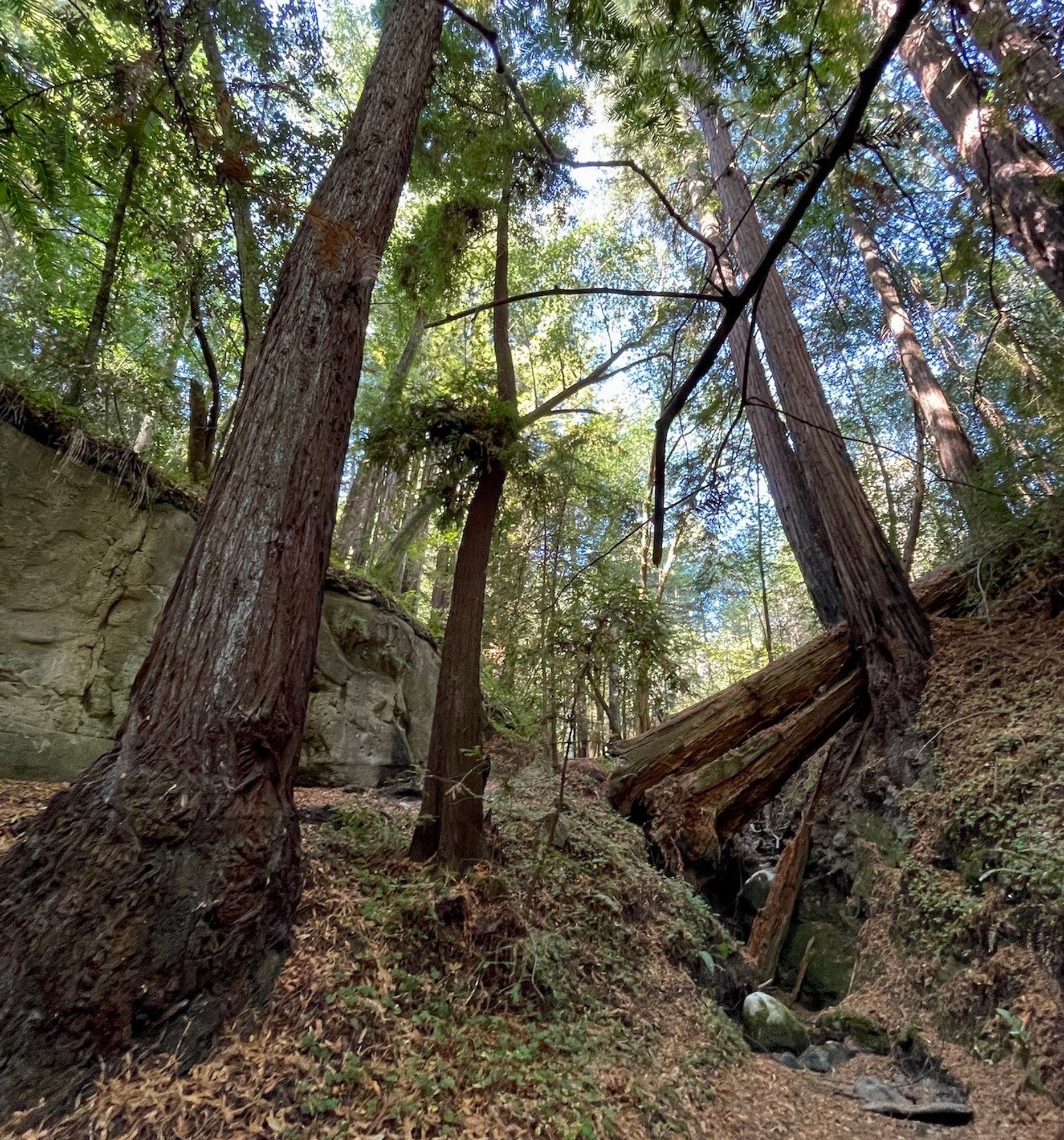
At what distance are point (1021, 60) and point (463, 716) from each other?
12.7 ft

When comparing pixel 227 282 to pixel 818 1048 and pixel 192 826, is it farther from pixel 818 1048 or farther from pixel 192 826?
pixel 818 1048

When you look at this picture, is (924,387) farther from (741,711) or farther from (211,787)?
(211,787)

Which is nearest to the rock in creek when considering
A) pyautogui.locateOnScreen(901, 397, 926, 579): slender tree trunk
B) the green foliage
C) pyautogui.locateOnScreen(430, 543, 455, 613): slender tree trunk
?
the green foliage

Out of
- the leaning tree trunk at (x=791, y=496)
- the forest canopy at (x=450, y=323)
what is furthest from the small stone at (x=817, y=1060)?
the leaning tree trunk at (x=791, y=496)

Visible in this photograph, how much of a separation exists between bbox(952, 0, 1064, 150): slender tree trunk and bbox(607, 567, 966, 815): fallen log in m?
3.38

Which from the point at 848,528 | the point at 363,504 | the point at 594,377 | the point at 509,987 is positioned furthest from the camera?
the point at 363,504

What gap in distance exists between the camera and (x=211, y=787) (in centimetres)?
191

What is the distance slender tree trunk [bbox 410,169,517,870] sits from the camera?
300 centimetres

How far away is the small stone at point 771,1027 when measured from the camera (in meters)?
3.13

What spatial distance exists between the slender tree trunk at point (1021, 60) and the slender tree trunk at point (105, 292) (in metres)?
4.97

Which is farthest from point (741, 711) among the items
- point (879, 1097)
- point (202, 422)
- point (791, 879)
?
point (202, 422)

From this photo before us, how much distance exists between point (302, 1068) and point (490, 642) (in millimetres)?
4912

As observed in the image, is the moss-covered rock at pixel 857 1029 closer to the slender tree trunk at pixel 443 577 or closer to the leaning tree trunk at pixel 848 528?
the leaning tree trunk at pixel 848 528

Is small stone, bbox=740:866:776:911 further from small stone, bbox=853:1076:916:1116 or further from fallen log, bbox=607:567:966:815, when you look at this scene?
small stone, bbox=853:1076:916:1116
